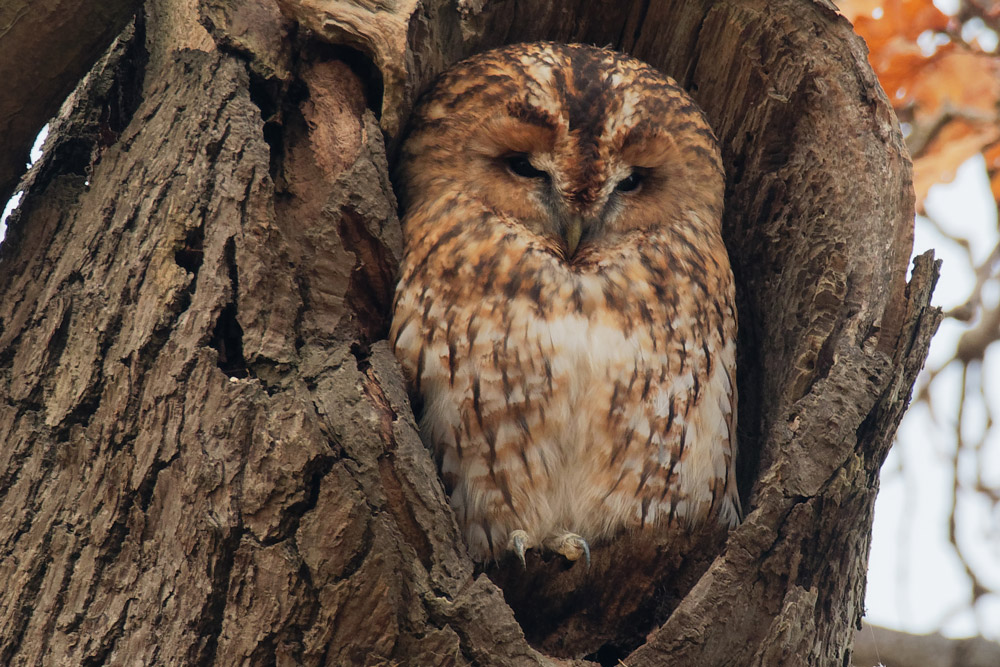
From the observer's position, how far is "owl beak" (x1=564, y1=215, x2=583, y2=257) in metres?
2.26

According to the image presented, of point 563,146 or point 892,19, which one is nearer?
point 563,146

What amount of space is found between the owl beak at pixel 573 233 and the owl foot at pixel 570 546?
656mm

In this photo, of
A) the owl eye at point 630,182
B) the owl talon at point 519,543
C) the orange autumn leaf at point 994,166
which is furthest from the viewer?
the orange autumn leaf at point 994,166

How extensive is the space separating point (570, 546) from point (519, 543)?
117mm

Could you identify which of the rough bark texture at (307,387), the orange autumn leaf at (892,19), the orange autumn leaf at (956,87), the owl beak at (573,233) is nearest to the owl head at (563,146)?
the owl beak at (573,233)

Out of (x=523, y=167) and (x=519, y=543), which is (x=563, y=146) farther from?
(x=519, y=543)

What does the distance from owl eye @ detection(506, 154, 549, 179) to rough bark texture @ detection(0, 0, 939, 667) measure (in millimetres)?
284

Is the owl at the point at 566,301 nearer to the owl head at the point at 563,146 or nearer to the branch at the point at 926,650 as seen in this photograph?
the owl head at the point at 563,146

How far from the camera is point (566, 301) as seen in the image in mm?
2168

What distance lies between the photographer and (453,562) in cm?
162

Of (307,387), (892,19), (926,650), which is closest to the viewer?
(307,387)

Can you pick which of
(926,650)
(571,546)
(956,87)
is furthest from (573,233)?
(956,87)

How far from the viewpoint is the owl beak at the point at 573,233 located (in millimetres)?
2264

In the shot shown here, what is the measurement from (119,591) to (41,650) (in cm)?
16
